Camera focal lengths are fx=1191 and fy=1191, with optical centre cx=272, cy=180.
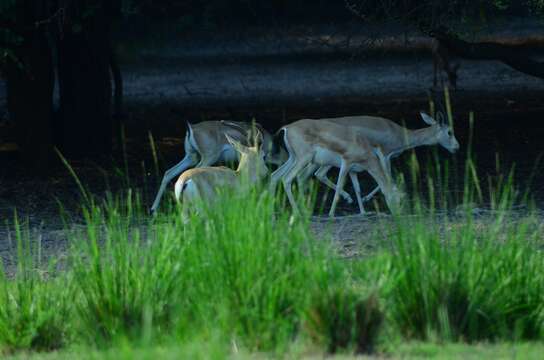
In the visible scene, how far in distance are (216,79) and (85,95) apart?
8.84 metres

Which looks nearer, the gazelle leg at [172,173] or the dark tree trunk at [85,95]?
the gazelle leg at [172,173]

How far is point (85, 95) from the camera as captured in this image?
15.6 meters

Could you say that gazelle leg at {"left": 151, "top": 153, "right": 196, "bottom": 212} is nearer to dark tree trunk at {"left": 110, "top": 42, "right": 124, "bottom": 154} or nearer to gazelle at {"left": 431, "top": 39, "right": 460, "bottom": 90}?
dark tree trunk at {"left": 110, "top": 42, "right": 124, "bottom": 154}

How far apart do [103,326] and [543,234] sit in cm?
454

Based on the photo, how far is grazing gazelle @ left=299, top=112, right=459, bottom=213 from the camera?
41.8ft

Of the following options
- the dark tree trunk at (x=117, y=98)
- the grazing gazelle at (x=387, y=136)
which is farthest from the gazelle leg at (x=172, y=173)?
the dark tree trunk at (x=117, y=98)

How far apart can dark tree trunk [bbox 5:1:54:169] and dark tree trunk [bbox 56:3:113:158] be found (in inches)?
17.1

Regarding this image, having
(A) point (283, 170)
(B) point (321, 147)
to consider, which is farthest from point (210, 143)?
(B) point (321, 147)

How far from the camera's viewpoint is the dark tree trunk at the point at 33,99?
1454cm

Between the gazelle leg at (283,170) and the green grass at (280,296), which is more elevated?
the green grass at (280,296)

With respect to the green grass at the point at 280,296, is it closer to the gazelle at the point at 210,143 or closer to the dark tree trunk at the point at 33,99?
the gazelle at the point at 210,143

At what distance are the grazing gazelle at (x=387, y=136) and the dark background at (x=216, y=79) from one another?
2.06ft

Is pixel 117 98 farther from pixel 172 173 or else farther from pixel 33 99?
pixel 172 173

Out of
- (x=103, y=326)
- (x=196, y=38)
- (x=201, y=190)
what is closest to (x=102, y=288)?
(x=103, y=326)
